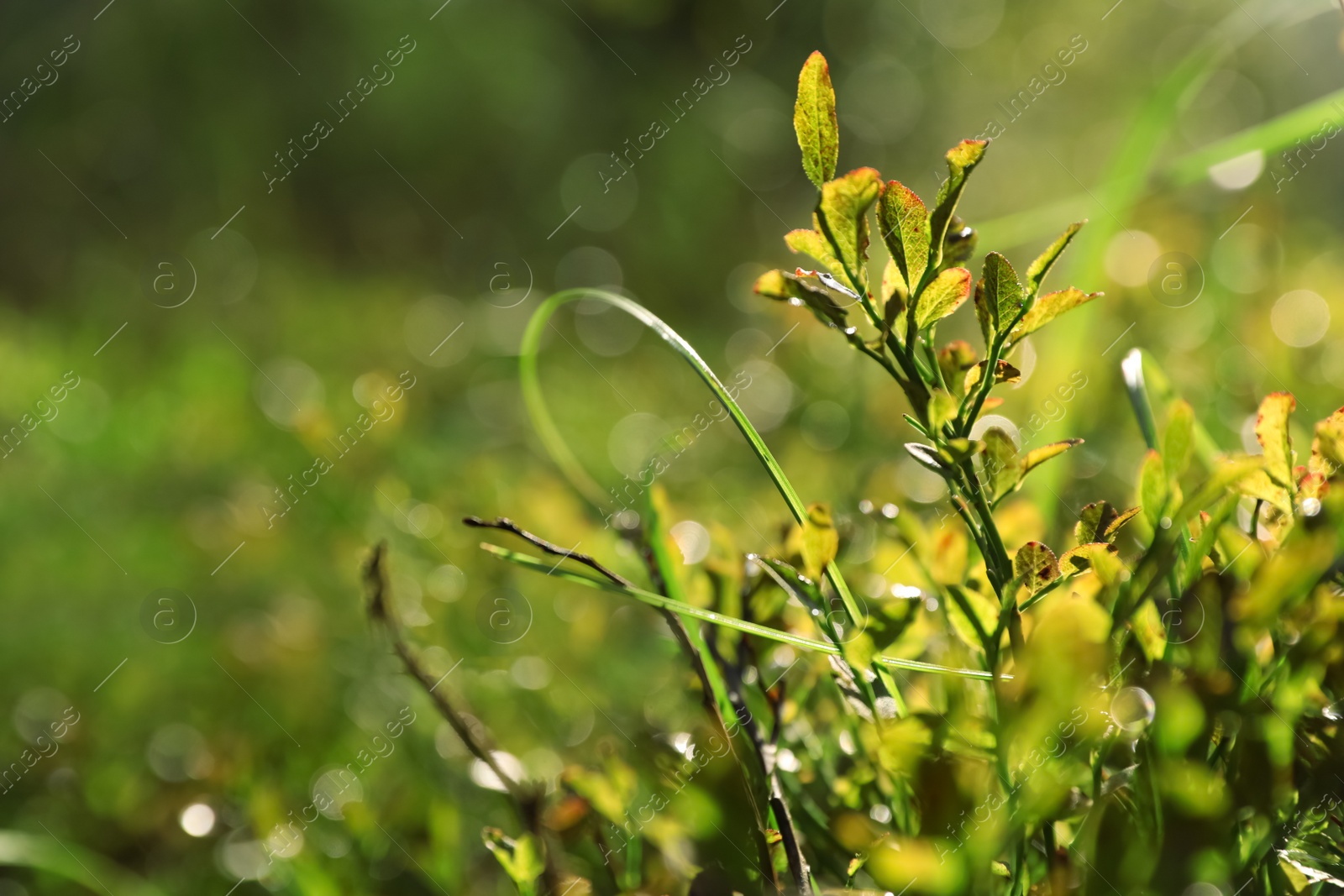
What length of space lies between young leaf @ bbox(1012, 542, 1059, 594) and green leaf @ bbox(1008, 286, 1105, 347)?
0.07 m

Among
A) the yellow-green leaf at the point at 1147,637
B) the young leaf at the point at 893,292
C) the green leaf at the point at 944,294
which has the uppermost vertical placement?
the young leaf at the point at 893,292

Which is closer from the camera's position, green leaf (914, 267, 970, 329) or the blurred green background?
green leaf (914, 267, 970, 329)

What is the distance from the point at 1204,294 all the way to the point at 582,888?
0.97m

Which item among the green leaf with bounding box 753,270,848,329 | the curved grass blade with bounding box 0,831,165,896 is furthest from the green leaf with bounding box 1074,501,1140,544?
the curved grass blade with bounding box 0,831,165,896

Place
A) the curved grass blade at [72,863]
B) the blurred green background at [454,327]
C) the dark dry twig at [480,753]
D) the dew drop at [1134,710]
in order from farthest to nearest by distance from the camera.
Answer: the blurred green background at [454,327]
the curved grass blade at [72,863]
the dark dry twig at [480,753]
the dew drop at [1134,710]

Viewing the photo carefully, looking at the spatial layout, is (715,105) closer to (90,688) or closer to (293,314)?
(293,314)

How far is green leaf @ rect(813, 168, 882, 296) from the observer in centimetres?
30

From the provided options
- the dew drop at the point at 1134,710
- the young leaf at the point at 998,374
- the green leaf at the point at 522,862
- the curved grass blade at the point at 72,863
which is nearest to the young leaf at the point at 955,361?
the young leaf at the point at 998,374

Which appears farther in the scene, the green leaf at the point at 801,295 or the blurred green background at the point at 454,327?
the blurred green background at the point at 454,327

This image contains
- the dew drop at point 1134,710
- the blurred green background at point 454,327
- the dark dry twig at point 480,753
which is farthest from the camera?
the blurred green background at point 454,327

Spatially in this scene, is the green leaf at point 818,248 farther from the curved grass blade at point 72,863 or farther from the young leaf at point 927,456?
the curved grass blade at point 72,863

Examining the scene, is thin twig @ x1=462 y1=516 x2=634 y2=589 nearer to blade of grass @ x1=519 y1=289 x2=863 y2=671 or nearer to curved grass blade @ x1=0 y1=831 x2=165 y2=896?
blade of grass @ x1=519 y1=289 x2=863 y2=671

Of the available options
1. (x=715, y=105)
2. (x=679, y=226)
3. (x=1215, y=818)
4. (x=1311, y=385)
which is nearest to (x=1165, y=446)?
(x=1215, y=818)

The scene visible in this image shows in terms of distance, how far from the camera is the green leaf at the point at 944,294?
0.31 meters
